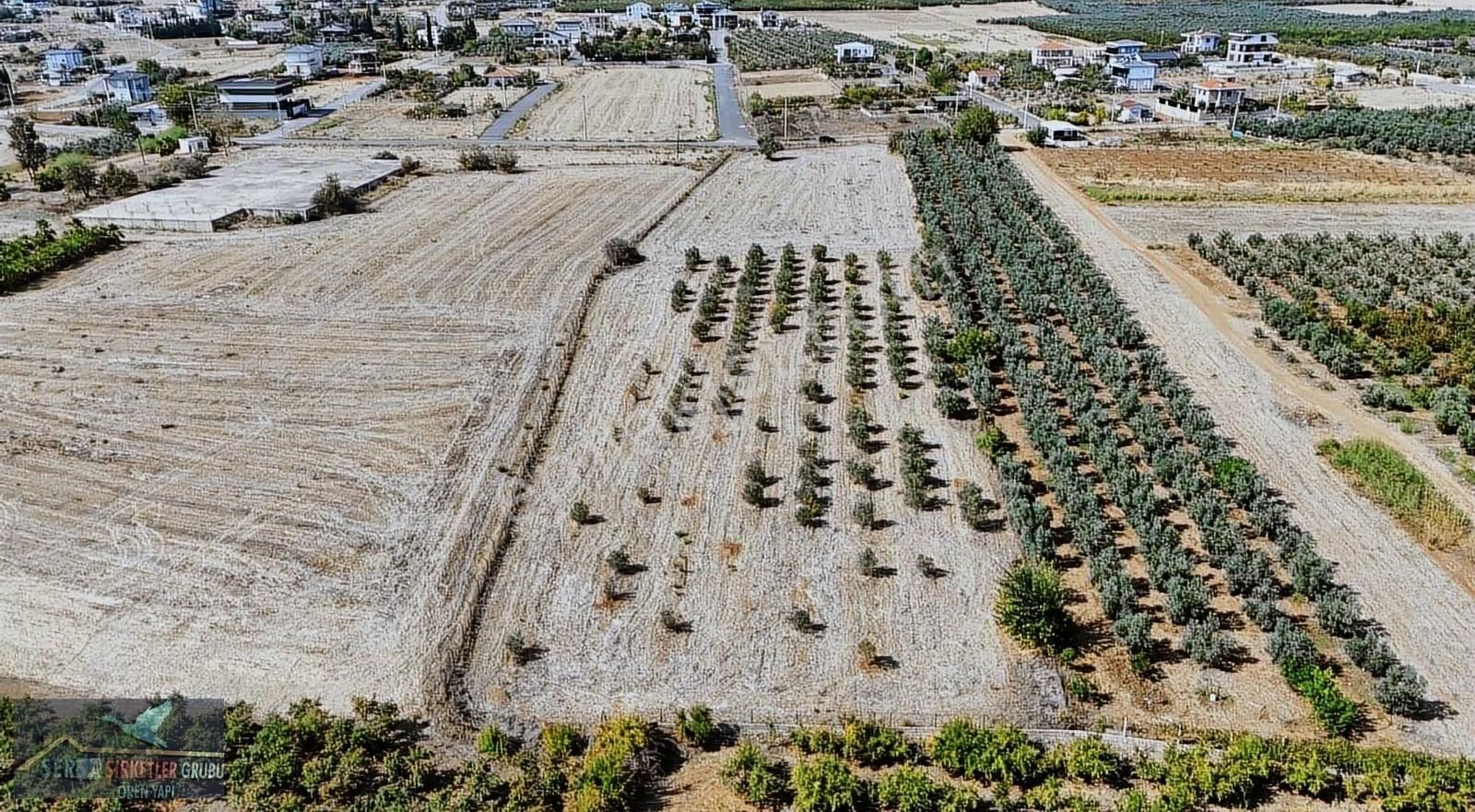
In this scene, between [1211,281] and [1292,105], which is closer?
[1211,281]

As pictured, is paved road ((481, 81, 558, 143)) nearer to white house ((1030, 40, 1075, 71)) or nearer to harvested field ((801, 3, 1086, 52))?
white house ((1030, 40, 1075, 71))

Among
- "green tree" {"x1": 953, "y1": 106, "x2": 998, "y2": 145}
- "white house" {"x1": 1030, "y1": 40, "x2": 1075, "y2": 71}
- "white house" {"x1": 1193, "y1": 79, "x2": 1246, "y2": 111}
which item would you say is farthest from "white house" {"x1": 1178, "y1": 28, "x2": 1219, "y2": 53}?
"green tree" {"x1": 953, "y1": 106, "x2": 998, "y2": 145}

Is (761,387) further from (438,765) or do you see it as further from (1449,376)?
(1449,376)

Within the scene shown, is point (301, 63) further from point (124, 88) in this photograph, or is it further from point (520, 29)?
point (520, 29)

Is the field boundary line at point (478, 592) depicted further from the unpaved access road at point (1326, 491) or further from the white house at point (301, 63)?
the white house at point (301, 63)

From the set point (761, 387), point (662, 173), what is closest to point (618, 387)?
point (761, 387)

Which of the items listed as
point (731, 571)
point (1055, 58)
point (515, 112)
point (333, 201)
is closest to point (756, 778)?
point (731, 571)

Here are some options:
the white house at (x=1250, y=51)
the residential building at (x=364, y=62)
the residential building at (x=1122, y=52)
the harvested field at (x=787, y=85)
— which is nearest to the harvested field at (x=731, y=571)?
the harvested field at (x=787, y=85)
